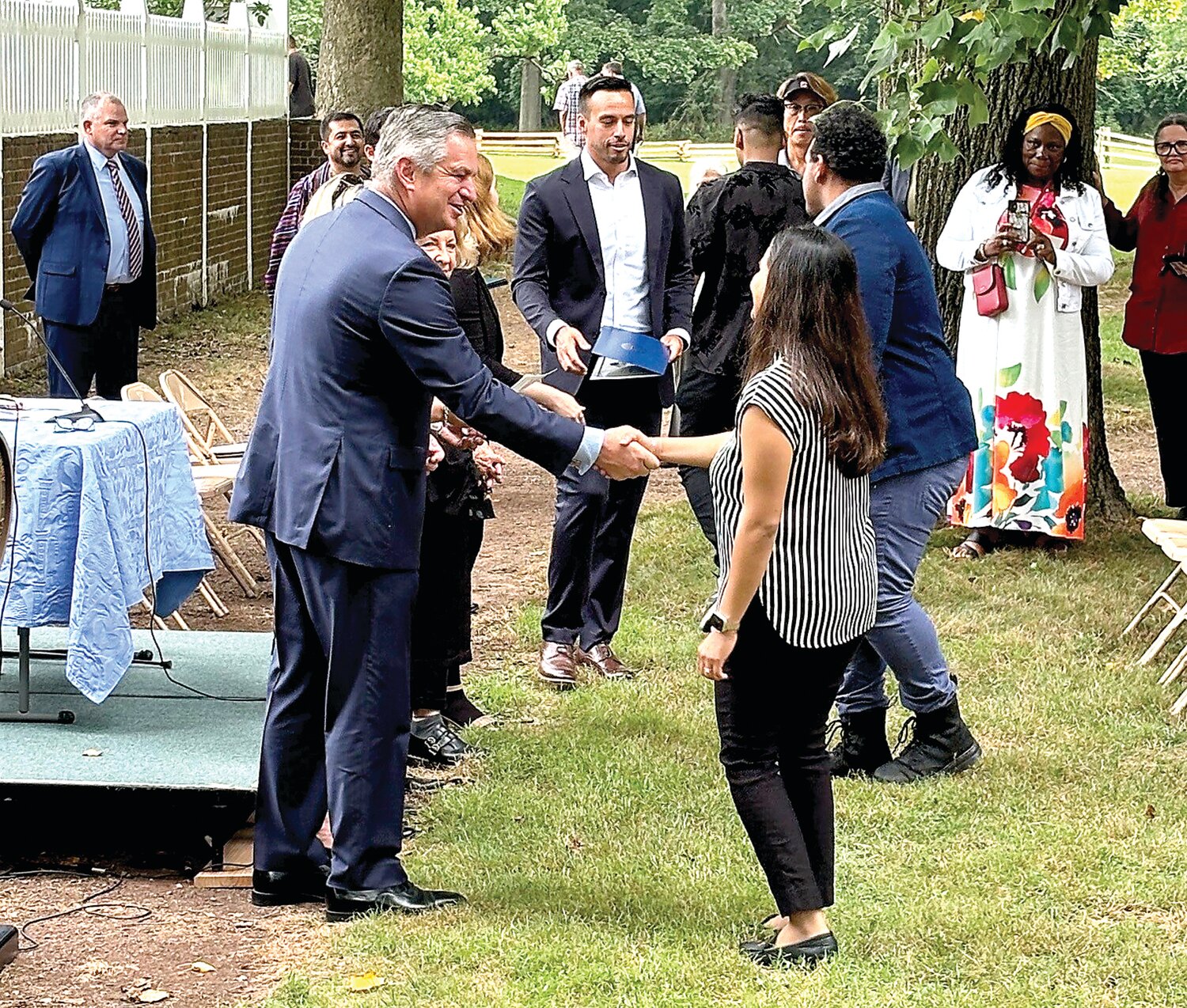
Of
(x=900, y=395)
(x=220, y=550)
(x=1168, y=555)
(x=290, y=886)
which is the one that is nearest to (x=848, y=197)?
(x=900, y=395)

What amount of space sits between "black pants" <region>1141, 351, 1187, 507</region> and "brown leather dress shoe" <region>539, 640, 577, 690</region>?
14.9 ft

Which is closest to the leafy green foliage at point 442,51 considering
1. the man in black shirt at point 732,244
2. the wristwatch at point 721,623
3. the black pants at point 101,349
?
the black pants at point 101,349

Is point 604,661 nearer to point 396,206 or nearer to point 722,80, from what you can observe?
point 396,206

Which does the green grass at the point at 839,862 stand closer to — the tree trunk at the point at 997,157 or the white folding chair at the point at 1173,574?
the white folding chair at the point at 1173,574

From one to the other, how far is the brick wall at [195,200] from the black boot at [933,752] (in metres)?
9.62

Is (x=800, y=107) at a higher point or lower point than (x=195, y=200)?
higher

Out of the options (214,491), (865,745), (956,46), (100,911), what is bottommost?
(100,911)

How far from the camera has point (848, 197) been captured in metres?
5.94

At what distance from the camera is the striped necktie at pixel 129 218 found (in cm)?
1147

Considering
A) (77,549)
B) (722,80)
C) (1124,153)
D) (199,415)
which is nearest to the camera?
(77,549)

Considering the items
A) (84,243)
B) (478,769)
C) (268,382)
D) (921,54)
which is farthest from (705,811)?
(84,243)

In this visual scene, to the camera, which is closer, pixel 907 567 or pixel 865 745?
pixel 907 567

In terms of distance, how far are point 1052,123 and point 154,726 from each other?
5235 millimetres

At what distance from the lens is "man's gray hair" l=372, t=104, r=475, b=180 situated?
16.3 ft
